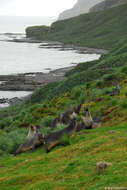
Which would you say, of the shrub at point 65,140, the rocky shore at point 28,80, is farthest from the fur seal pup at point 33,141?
the rocky shore at point 28,80

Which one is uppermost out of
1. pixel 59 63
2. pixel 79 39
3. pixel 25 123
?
pixel 79 39

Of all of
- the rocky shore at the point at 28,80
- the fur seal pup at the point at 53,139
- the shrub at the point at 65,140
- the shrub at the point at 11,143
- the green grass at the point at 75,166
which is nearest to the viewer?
the green grass at the point at 75,166

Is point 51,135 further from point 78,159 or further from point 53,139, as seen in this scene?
point 78,159

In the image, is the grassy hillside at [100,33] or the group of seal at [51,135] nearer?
the group of seal at [51,135]

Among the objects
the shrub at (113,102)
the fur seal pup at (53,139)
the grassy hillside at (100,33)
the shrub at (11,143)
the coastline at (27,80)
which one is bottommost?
the shrub at (11,143)

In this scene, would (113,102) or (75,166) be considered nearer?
(75,166)

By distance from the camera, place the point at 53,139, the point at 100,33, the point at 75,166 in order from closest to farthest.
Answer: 1. the point at 75,166
2. the point at 53,139
3. the point at 100,33

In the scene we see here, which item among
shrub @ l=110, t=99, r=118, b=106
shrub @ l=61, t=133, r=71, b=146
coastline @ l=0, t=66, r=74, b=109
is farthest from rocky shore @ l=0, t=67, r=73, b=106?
shrub @ l=61, t=133, r=71, b=146

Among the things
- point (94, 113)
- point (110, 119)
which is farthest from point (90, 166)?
point (94, 113)

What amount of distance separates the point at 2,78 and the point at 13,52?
58.5 meters

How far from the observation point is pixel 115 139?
1566 cm

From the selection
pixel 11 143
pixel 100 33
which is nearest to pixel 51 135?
pixel 11 143

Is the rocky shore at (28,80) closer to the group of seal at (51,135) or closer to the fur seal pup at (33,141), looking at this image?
the group of seal at (51,135)

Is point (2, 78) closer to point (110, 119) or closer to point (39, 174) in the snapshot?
point (110, 119)
